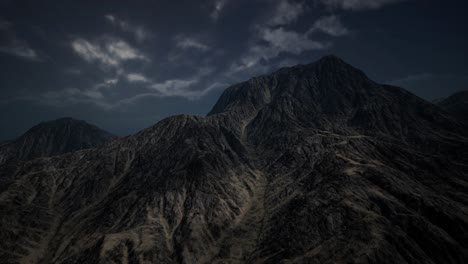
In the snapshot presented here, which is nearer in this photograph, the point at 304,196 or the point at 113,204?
the point at 304,196

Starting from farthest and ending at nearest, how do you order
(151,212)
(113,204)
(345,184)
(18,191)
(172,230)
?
(18,191) < (113,204) < (151,212) < (172,230) < (345,184)

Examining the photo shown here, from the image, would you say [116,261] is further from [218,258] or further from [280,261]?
[280,261]

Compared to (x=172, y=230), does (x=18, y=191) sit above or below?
above

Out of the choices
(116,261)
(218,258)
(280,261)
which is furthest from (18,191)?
(280,261)

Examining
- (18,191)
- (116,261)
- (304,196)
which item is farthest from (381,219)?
(18,191)

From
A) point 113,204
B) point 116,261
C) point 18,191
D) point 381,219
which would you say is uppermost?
point 18,191

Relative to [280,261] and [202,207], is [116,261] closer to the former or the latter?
[202,207]

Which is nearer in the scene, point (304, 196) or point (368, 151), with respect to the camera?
point (304, 196)

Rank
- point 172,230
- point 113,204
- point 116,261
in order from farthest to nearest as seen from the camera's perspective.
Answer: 1. point 113,204
2. point 172,230
3. point 116,261

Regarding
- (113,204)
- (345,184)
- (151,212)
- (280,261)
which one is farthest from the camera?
(113,204)
